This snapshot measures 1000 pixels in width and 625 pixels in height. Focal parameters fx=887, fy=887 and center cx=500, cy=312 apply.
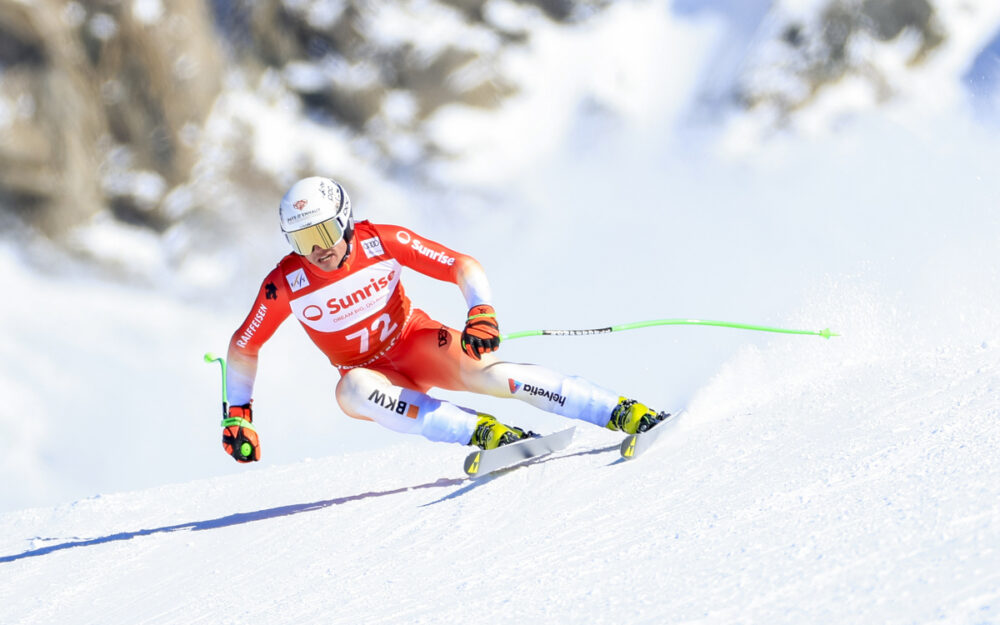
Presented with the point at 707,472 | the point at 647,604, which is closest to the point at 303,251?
the point at 707,472

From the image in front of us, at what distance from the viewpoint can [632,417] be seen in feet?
12.4

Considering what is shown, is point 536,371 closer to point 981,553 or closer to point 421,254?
point 421,254

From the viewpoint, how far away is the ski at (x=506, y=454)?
3740 millimetres

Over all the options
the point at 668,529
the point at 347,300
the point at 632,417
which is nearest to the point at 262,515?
the point at 347,300

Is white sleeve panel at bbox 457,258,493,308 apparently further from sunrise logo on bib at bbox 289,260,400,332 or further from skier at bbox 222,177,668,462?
sunrise logo on bib at bbox 289,260,400,332

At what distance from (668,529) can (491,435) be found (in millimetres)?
1405

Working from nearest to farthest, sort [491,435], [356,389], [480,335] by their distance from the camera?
[480,335] < [491,435] < [356,389]

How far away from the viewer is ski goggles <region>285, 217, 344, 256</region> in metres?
3.83

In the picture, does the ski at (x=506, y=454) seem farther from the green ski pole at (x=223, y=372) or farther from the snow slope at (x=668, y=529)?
the green ski pole at (x=223, y=372)

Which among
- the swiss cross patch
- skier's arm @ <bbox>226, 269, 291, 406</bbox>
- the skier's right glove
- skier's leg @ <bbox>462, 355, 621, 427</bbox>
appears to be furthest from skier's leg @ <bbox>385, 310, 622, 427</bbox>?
the skier's right glove

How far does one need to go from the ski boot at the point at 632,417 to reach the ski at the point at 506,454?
0.29m

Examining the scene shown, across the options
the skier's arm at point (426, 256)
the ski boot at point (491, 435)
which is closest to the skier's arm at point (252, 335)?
the skier's arm at point (426, 256)

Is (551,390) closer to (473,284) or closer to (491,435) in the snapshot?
(491,435)

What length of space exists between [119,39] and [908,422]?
22.8 meters
